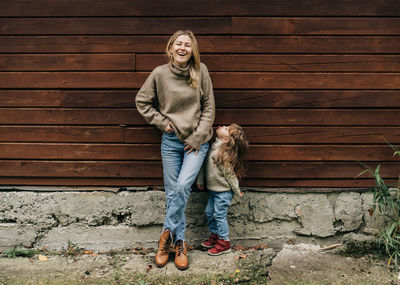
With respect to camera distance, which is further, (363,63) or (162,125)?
(363,63)

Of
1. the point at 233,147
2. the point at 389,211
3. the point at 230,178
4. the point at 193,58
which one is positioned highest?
the point at 193,58

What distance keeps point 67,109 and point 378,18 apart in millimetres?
3269

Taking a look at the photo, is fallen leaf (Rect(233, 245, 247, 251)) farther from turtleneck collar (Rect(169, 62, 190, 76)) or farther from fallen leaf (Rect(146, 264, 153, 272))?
turtleneck collar (Rect(169, 62, 190, 76))

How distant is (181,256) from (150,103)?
147 centimetres

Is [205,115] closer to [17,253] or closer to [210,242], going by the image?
[210,242]

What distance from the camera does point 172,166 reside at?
3479mm

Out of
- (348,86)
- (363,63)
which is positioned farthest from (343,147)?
(363,63)

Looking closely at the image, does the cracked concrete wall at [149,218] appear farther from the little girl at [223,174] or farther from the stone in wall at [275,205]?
the little girl at [223,174]

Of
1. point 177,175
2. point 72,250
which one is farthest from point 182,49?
point 72,250

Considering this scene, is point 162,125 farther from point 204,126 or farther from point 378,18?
point 378,18

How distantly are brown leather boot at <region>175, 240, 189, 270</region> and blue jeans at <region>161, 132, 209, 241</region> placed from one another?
59 millimetres

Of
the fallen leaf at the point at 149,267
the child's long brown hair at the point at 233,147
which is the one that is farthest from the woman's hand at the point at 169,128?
the fallen leaf at the point at 149,267

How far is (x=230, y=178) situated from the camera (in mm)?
3533

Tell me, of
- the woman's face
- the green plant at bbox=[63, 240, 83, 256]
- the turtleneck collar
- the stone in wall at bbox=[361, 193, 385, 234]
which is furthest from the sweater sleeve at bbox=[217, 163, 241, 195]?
the green plant at bbox=[63, 240, 83, 256]
